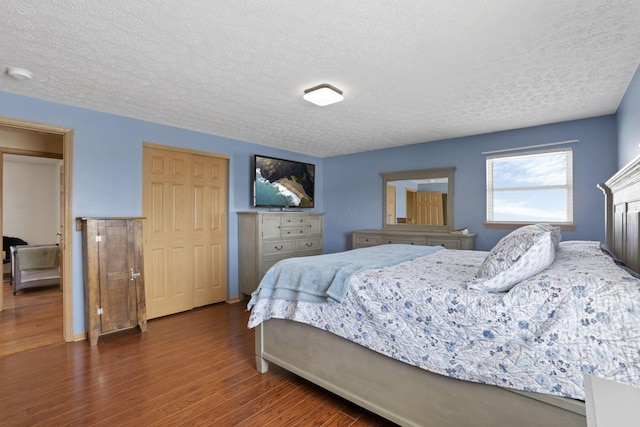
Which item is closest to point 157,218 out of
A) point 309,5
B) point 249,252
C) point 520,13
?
point 249,252

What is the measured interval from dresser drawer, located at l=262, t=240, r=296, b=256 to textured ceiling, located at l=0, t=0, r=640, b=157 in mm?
1804

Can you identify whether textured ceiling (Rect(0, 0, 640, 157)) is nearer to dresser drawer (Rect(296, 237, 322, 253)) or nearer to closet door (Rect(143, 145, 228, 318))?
closet door (Rect(143, 145, 228, 318))

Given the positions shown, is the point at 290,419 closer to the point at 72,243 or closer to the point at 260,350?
the point at 260,350

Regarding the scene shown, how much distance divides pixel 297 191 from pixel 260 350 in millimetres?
3191

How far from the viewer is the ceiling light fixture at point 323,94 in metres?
2.61

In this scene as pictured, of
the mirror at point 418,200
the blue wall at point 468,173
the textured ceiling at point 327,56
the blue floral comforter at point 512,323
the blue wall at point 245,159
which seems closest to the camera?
the blue floral comforter at point 512,323

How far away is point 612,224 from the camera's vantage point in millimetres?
2174

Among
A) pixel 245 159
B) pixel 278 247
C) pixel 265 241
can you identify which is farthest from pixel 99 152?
pixel 278 247

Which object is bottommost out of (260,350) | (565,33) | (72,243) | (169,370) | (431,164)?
(169,370)

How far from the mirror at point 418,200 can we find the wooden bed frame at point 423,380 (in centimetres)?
239

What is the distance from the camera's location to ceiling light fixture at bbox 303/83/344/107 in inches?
103

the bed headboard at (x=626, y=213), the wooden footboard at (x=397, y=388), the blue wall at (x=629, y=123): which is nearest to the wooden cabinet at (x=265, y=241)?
the wooden footboard at (x=397, y=388)

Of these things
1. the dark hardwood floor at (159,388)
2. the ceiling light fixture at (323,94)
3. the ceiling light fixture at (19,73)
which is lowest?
the dark hardwood floor at (159,388)

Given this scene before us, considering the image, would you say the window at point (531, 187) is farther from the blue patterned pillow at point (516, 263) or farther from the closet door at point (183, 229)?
the closet door at point (183, 229)
